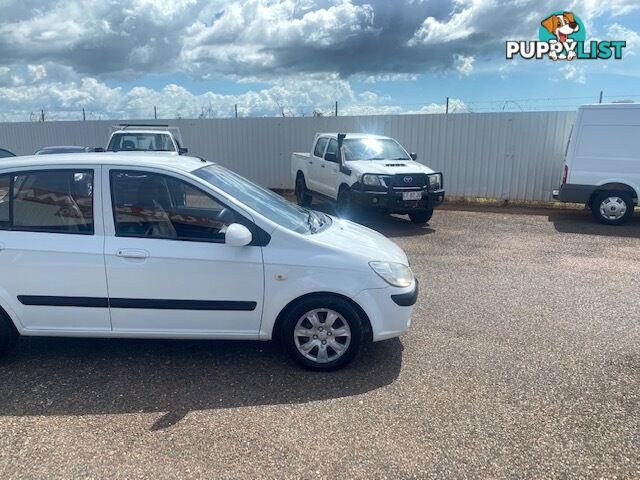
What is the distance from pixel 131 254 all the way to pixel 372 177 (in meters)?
6.49

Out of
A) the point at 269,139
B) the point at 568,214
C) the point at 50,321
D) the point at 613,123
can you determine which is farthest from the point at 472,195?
the point at 50,321

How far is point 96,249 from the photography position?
362 centimetres

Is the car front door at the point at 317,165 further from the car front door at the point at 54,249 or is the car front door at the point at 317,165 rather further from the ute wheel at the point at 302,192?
the car front door at the point at 54,249

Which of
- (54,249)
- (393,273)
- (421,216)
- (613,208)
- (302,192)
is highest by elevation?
(54,249)

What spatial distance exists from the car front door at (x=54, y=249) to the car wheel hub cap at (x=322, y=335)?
1.46m

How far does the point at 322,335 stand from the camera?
12.4 ft

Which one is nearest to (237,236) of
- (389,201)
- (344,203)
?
(389,201)

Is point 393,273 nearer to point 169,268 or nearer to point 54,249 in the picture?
point 169,268

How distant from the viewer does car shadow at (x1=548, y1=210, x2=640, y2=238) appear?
9516 mm

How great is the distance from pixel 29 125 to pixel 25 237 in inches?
761

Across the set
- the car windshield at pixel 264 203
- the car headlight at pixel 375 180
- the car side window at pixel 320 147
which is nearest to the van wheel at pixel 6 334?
the car windshield at pixel 264 203

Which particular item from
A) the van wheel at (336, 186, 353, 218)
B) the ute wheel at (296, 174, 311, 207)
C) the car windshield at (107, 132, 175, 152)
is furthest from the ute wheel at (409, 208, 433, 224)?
the car windshield at (107, 132, 175, 152)

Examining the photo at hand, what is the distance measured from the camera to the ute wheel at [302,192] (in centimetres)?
1277

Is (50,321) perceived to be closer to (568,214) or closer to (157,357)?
(157,357)
